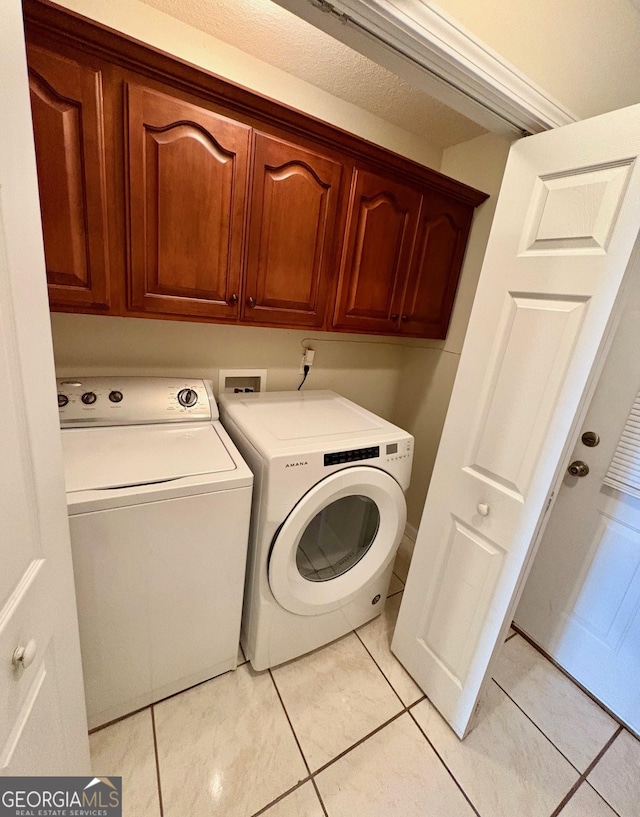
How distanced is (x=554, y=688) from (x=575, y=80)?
2.13 m

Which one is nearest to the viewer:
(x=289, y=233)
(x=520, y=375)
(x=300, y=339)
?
(x=520, y=375)

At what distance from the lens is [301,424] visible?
4.47 ft

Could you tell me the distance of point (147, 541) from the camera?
992 millimetres

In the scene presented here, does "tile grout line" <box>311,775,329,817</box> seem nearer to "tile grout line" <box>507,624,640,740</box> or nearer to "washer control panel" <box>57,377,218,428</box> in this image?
"tile grout line" <box>507,624,640,740</box>

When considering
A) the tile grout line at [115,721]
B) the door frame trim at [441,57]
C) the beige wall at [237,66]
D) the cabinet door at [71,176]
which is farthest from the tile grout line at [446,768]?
the beige wall at [237,66]

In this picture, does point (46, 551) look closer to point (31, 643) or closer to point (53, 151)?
point (31, 643)

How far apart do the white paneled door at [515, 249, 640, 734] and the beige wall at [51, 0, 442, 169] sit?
127 centimetres

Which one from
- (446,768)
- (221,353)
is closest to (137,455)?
(221,353)

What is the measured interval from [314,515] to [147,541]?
1.72 feet

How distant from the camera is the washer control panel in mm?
1240

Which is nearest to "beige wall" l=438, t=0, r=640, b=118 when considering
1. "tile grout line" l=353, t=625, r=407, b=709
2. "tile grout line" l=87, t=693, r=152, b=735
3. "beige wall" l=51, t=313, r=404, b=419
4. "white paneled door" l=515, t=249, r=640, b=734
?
"white paneled door" l=515, t=249, r=640, b=734

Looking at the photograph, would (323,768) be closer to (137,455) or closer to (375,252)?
(137,455)

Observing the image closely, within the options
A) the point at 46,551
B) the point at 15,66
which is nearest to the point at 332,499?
the point at 46,551

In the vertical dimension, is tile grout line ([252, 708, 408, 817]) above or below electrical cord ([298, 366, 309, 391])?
below
